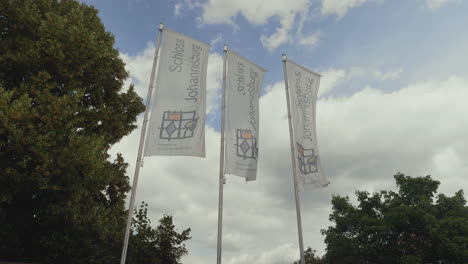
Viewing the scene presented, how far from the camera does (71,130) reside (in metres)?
15.4

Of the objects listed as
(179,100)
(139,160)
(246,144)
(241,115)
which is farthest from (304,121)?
(139,160)

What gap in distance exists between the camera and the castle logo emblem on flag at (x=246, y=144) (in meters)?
16.3

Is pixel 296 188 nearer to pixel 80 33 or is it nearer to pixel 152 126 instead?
pixel 152 126

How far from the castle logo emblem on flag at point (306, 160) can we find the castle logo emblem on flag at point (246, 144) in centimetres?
222

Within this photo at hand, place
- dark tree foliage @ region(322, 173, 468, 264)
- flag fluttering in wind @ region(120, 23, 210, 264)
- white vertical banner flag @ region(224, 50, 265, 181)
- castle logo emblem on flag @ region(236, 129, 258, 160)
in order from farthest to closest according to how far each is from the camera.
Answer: dark tree foliage @ region(322, 173, 468, 264)
castle logo emblem on flag @ region(236, 129, 258, 160)
white vertical banner flag @ region(224, 50, 265, 181)
flag fluttering in wind @ region(120, 23, 210, 264)

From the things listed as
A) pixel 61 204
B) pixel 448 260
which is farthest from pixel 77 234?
pixel 448 260

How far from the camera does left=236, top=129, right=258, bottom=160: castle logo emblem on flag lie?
16.3m

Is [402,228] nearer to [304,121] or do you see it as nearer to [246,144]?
[304,121]

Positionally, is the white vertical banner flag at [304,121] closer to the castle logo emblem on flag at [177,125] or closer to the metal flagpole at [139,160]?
the castle logo emblem on flag at [177,125]

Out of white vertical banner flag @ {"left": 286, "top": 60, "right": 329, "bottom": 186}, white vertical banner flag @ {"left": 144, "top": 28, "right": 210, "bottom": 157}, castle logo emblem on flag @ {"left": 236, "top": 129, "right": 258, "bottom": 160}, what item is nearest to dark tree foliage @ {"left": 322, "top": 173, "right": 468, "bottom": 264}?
white vertical banner flag @ {"left": 286, "top": 60, "right": 329, "bottom": 186}

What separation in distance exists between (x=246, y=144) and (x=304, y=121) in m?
3.52

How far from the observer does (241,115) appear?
56.4 feet

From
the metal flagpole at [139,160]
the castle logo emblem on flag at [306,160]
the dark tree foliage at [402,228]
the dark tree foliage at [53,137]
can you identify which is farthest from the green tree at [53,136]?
the dark tree foliage at [402,228]

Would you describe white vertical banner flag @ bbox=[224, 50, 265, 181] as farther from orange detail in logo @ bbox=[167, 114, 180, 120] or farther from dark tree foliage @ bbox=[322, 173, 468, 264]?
dark tree foliage @ bbox=[322, 173, 468, 264]
